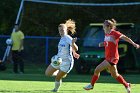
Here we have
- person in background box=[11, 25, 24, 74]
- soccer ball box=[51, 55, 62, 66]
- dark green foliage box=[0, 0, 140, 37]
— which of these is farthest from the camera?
dark green foliage box=[0, 0, 140, 37]

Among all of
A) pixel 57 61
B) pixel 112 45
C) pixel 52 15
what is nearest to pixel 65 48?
pixel 57 61

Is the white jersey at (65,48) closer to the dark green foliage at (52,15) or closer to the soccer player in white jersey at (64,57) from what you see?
the soccer player in white jersey at (64,57)

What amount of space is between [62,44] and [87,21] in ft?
60.3

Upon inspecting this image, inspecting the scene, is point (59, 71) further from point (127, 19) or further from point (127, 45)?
point (127, 19)

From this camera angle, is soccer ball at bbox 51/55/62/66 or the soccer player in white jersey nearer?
soccer ball at bbox 51/55/62/66

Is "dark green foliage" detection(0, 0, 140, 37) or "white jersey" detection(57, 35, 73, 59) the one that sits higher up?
"white jersey" detection(57, 35, 73, 59)

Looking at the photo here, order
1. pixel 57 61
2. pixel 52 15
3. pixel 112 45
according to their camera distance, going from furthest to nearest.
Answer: pixel 52 15 → pixel 112 45 → pixel 57 61

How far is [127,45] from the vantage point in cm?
2617

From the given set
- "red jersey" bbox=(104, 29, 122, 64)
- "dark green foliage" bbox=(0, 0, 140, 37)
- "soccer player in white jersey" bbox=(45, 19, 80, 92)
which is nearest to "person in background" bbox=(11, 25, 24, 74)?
"dark green foliage" bbox=(0, 0, 140, 37)

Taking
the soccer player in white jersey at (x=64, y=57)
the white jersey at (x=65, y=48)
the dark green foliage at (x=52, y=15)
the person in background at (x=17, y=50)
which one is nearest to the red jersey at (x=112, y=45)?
the soccer player in white jersey at (x=64, y=57)

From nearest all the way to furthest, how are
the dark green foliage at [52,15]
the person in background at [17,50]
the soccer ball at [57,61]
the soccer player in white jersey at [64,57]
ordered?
1. the soccer ball at [57,61]
2. the soccer player in white jersey at [64,57]
3. the person in background at [17,50]
4. the dark green foliage at [52,15]

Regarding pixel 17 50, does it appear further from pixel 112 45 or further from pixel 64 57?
pixel 112 45

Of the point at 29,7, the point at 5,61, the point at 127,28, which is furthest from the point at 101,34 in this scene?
the point at 29,7

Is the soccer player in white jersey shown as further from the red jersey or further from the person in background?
the person in background
